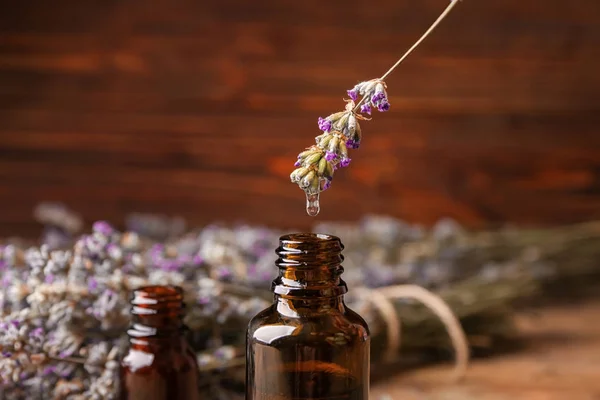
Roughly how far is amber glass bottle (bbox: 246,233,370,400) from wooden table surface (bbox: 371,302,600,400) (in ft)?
1.08

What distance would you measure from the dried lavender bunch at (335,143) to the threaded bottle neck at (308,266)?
65 mm

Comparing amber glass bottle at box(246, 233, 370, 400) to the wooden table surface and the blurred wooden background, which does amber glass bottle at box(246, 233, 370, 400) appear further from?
the blurred wooden background

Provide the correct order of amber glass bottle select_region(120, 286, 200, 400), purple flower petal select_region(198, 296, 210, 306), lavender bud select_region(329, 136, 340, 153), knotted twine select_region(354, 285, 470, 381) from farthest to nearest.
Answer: knotted twine select_region(354, 285, 470, 381) → purple flower petal select_region(198, 296, 210, 306) → amber glass bottle select_region(120, 286, 200, 400) → lavender bud select_region(329, 136, 340, 153)

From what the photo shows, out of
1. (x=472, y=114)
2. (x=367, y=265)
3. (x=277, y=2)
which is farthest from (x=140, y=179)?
(x=472, y=114)

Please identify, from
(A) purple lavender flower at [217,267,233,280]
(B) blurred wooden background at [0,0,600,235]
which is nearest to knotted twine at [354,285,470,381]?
(A) purple lavender flower at [217,267,233,280]

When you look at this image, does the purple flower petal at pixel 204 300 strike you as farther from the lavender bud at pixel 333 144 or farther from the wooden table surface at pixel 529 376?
the lavender bud at pixel 333 144

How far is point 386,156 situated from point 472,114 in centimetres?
20

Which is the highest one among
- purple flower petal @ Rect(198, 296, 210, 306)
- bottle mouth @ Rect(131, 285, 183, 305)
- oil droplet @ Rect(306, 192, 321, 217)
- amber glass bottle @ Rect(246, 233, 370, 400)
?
oil droplet @ Rect(306, 192, 321, 217)

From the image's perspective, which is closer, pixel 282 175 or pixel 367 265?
pixel 367 265

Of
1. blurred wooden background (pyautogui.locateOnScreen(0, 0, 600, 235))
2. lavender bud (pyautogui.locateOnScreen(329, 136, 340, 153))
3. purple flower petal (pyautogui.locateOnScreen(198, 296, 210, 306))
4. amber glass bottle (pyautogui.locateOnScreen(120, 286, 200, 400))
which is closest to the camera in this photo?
lavender bud (pyautogui.locateOnScreen(329, 136, 340, 153))

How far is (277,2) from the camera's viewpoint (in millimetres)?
1489

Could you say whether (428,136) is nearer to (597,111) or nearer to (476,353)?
(597,111)

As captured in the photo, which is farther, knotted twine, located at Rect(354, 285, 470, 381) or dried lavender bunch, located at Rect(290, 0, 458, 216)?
knotted twine, located at Rect(354, 285, 470, 381)

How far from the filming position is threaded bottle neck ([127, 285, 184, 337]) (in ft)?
2.17
